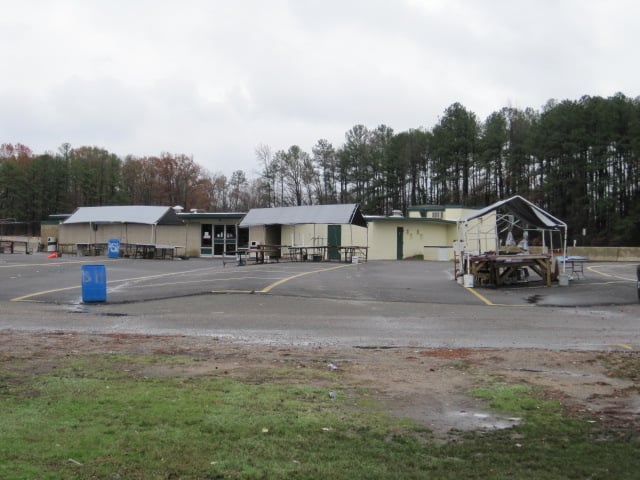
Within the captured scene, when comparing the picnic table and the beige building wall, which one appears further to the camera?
the beige building wall

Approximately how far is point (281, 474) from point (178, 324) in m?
8.25

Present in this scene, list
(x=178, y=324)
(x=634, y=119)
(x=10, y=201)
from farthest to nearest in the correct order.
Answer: (x=10, y=201) < (x=634, y=119) < (x=178, y=324)

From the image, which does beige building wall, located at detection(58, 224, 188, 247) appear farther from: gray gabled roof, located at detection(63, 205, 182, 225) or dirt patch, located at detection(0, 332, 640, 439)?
dirt patch, located at detection(0, 332, 640, 439)

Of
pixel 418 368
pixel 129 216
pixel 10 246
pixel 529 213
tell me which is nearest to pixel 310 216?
pixel 129 216

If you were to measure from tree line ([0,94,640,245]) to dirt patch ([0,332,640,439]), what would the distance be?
173 ft

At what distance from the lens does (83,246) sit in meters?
41.5

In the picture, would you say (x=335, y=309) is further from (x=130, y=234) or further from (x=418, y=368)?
(x=130, y=234)

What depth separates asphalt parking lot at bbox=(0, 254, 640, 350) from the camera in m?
10.5

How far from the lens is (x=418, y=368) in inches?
290

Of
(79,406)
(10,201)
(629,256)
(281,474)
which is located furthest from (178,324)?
(10,201)

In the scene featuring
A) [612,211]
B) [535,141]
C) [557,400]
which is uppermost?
[535,141]

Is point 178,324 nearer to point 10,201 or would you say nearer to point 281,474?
point 281,474

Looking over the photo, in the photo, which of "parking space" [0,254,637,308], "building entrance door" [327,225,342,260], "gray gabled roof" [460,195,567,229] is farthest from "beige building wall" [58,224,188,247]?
"gray gabled roof" [460,195,567,229]

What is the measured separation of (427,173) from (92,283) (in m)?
65.7
